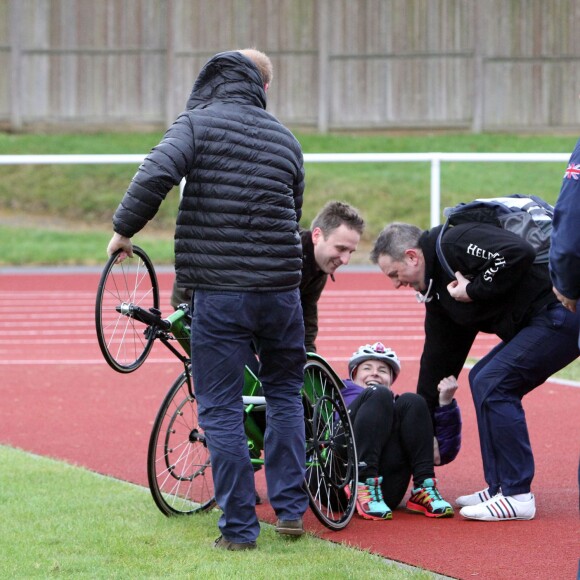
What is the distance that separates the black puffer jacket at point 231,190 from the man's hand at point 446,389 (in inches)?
48.7

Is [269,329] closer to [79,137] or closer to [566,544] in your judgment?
[566,544]

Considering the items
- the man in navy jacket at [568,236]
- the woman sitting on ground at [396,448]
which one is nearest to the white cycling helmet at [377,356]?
the woman sitting on ground at [396,448]

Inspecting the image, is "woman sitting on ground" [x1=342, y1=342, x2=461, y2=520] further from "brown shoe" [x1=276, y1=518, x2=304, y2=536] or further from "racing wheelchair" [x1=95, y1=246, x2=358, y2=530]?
"brown shoe" [x1=276, y1=518, x2=304, y2=536]

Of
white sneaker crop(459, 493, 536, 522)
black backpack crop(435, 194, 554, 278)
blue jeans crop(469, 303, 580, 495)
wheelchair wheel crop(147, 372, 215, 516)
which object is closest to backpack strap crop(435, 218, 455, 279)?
black backpack crop(435, 194, 554, 278)

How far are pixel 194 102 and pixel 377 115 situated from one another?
20629 millimetres

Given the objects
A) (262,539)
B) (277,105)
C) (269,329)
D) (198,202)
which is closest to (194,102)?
(198,202)

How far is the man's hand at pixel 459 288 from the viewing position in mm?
5621

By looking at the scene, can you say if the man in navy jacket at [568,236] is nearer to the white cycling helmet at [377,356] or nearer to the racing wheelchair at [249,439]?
the racing wheelchair at [249,439]

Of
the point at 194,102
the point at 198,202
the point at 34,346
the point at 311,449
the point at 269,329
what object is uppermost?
the point at 194,102

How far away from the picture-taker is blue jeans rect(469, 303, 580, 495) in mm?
5758

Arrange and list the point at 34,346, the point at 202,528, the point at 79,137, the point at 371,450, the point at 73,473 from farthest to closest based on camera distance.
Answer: the point at 79,137
the point at 34,346
the point at 73,473
the point at 371,450
the point at 202,528

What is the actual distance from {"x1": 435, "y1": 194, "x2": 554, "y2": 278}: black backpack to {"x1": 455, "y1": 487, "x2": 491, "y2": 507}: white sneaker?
3.54ft

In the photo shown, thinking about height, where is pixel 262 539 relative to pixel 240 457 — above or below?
below

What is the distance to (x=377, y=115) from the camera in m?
25.5
